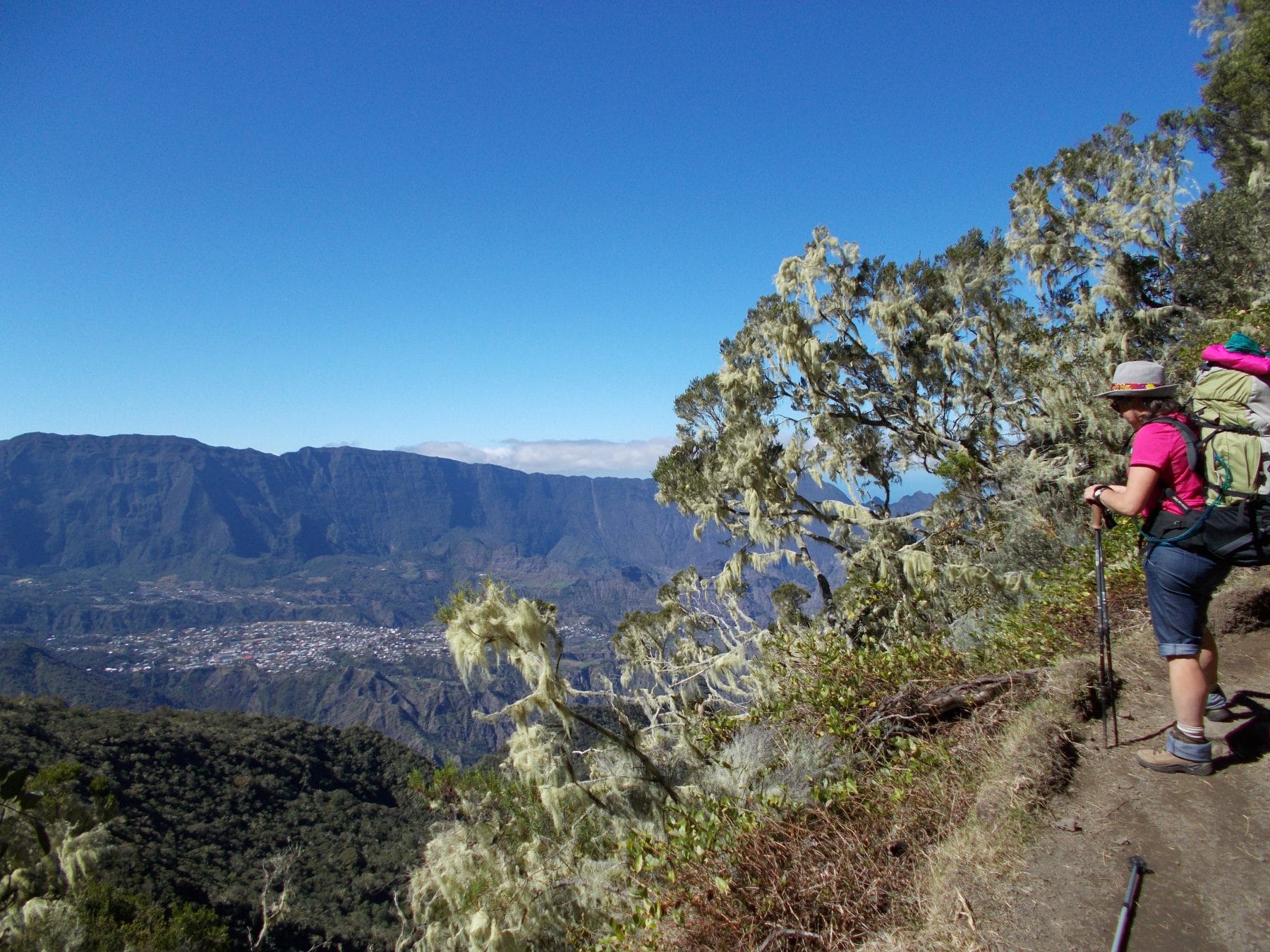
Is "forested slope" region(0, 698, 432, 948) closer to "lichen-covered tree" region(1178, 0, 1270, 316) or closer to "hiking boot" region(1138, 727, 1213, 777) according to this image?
"hiking boot" region(1138, 727, 1213, 777)

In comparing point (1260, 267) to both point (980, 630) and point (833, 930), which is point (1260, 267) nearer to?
point (980, 630)

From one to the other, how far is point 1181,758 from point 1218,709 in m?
0.66

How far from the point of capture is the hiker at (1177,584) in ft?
10.6

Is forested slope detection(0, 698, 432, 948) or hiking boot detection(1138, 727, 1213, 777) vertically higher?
hiking boot detection(1138, 727, 1213, 777)

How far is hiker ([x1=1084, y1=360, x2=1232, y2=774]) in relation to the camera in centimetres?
322

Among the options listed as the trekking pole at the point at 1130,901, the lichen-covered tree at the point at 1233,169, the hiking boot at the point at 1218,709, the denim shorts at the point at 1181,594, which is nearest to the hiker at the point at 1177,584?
the denim shorts at the point at 1181,594

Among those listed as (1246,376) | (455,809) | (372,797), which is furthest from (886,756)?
(372,797)

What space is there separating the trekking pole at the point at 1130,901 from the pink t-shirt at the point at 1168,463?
1580 millimetres

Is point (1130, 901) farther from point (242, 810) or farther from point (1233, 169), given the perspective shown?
point (242, 810)

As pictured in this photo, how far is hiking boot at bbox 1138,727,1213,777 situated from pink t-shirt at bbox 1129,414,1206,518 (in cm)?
111

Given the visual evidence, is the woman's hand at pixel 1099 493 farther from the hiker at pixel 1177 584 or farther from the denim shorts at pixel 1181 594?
the denim shorts at pixel 1181 594

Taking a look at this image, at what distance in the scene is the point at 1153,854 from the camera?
2.81 m

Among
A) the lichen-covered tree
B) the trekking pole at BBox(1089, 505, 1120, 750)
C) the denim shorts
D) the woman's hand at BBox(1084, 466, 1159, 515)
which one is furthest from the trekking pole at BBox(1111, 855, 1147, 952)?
the lichen-covered tree

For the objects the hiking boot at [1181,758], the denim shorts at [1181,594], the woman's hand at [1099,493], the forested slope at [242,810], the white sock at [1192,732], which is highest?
the woman's hand at [1099,493]
